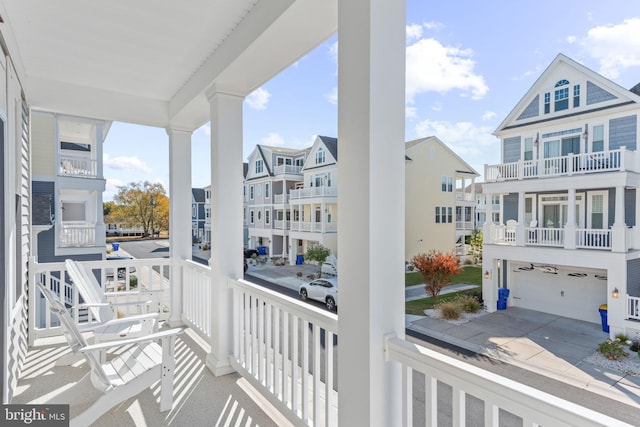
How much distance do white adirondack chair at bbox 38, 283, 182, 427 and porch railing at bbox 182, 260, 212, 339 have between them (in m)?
0.88

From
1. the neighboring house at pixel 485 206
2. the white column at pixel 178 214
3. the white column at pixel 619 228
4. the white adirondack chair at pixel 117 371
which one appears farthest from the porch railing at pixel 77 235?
the white column at pixel 619 228

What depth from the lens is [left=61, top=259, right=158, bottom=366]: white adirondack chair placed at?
251cm

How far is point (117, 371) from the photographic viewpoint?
2.00 meters

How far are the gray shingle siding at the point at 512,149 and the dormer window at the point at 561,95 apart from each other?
513 mm

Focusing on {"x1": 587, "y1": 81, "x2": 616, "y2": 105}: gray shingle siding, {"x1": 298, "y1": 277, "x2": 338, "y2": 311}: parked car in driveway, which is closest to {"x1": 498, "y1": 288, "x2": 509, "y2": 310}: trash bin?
{"x1": 298, "y1": 277, "x2": 338, "y2": 311}: parked car in driveway

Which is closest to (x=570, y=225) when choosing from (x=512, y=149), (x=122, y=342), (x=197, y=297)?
(x=512, y=149)

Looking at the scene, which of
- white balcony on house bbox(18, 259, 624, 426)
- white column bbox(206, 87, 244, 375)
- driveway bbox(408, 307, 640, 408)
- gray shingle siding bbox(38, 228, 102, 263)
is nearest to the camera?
white balcony on house bbox(18, 259, 624, 426)

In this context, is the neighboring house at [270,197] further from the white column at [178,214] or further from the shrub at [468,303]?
the white column at [178,214]

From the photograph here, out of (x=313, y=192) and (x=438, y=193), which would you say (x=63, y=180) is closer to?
(x=313, y=192)

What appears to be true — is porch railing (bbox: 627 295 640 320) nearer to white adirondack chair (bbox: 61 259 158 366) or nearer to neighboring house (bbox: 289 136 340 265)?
neighboring house (bbox: 289 136 340 265)

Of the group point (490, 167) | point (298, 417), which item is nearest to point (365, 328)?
point (298, 417)

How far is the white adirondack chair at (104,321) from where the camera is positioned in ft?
8.23

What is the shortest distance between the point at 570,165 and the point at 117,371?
A: 15.8ft

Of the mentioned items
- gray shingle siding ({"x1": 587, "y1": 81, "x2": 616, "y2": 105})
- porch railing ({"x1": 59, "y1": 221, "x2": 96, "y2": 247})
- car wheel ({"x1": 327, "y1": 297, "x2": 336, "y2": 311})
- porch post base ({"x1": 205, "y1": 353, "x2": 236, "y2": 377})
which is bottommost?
car wheel ({"x1": 327, "y1": 297, "x2": 336, "y2": 311})
